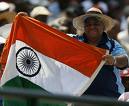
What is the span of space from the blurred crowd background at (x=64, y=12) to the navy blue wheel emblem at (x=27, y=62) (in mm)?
910

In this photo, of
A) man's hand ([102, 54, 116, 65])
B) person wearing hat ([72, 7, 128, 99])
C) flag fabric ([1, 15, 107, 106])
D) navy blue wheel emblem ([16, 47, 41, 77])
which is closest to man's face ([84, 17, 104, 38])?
person wearing hat ([72, 7, 128, 99])

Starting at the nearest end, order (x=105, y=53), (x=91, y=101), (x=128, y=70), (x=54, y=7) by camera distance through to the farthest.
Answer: (x=91, y=101)
(x=105, y=53)
(x=128, y=70)
(x=54, y=7)

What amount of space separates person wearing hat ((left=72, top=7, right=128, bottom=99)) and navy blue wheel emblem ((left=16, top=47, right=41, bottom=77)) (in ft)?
1.90

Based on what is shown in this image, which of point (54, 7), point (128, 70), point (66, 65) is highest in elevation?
point (66, 65)

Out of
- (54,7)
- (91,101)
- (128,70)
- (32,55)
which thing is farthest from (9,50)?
(54,7)

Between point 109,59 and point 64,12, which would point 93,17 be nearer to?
point 109,59

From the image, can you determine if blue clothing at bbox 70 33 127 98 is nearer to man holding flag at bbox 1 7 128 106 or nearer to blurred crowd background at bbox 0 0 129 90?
man holding flag at bbox 1 7 128 106

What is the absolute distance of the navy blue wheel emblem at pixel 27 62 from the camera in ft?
29.9

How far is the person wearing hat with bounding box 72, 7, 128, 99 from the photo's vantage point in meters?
9.04

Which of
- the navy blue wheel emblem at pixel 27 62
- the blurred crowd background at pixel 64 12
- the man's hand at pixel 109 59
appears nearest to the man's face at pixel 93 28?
the man's hand at pixel 109 59

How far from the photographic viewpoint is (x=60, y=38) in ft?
30.6

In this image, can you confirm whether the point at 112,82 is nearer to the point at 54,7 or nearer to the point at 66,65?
the point at 66,65

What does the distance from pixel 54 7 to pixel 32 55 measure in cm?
1200

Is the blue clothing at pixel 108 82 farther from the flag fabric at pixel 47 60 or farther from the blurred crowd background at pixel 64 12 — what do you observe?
the blurred crowd background at pixel 64 12
